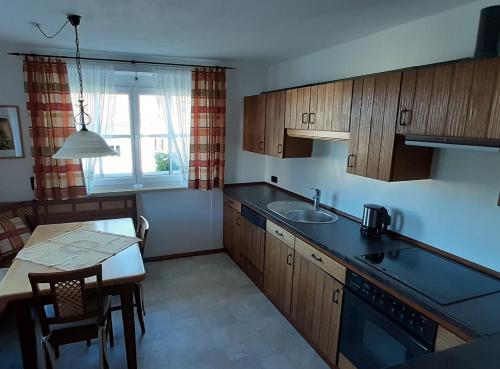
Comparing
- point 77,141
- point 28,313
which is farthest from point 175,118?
point 28,313

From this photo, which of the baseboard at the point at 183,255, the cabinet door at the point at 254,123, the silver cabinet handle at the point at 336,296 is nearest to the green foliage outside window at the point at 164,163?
the cabinet door at the point at 254,123

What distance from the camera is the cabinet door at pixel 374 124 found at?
1966 mm

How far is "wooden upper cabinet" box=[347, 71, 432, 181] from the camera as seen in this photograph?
77.3 inches

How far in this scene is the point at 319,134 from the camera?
265cm

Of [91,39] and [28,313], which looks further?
[91,39]

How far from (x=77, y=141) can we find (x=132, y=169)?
1.67m

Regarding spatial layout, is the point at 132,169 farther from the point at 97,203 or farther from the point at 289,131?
the point at 289,131

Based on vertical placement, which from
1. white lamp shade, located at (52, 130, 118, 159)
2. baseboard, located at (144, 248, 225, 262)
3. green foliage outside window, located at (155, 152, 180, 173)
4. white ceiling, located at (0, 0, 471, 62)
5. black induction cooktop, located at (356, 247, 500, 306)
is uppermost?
white ceiling, located at (0, 0, 471, 62)

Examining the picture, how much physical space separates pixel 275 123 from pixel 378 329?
2.15m

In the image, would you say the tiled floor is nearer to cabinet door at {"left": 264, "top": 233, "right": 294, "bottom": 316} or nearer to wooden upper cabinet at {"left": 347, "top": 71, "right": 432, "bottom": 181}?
cabinet door at {"left": 264, "top": 233, "right": 294, "bottom": 316}

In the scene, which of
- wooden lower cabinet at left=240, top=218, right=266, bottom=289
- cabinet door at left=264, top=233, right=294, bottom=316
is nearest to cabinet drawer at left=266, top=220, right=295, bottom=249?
cabinet door at left=264, top=233, right=294, bottom=316

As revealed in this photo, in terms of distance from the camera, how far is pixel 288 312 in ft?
9.02

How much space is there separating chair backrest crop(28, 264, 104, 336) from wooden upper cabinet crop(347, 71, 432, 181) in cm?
181

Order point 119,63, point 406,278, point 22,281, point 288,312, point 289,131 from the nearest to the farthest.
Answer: point 406,278 → point 22,281 → point 288,312 → point 289,131 → point 119,63
